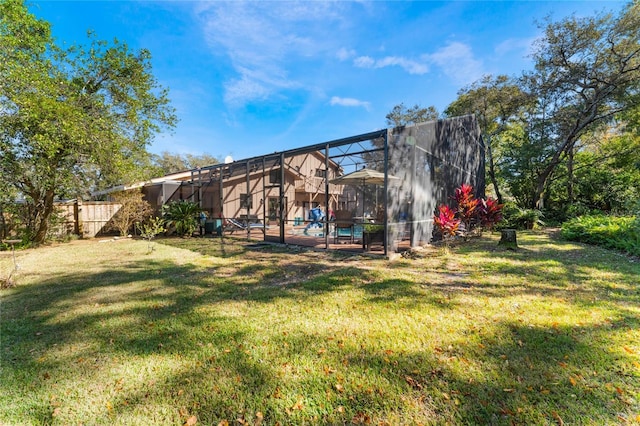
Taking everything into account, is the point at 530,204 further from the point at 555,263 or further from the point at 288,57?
the point at 288,57

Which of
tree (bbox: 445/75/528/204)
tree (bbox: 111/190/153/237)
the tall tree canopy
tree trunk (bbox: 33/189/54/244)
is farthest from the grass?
tree (bbox: 445/75/528/204)

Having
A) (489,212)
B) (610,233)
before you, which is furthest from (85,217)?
(610,233)

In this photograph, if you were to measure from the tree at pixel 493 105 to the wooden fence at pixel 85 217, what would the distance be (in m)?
20.5

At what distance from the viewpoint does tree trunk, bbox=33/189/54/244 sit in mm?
9602

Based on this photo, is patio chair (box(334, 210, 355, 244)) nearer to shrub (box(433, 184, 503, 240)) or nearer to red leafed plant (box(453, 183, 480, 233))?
shrub (box(433, 184, 503, 240))

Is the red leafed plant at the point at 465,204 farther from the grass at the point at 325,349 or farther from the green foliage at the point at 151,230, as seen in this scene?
the green foliage at the point at 151,230

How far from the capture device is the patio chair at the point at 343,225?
801cm

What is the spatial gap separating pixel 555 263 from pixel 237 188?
1346 cm

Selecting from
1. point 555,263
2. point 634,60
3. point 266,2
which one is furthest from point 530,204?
point 266,2

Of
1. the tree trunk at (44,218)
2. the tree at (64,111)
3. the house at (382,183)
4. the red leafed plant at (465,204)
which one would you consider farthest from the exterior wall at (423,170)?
the tree trunk at (44,218)

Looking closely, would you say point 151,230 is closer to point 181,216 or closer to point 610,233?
point 181,216

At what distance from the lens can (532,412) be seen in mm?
1880

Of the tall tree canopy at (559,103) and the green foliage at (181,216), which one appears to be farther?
the tall tree canopy at (559,103)

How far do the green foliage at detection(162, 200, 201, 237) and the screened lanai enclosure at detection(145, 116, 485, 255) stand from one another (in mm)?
910
